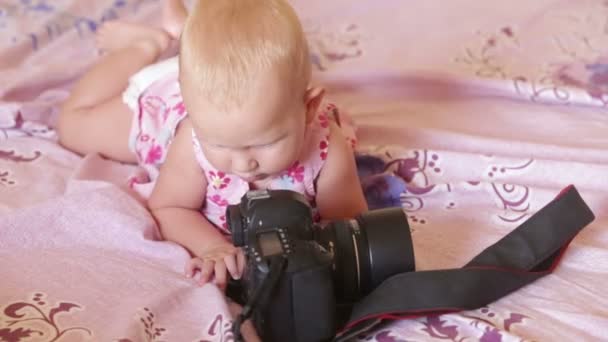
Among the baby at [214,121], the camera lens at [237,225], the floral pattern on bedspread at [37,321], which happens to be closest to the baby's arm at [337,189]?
the baby at [214,121]

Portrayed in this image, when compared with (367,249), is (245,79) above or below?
above

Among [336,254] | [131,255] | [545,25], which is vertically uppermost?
[545,25]

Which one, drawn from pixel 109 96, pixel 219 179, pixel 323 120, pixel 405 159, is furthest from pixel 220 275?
pixel 109 96

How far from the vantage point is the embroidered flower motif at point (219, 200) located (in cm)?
103

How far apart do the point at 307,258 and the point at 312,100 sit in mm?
242

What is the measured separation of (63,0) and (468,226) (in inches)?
37.2

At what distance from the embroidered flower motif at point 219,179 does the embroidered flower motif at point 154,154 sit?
17 cm

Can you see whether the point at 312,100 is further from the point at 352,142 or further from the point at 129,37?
the point at 129,37

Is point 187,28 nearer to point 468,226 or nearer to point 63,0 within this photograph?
point 468,226

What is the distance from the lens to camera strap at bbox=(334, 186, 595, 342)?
32.7 inches

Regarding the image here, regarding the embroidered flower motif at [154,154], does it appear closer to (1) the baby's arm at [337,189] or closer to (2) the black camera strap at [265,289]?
(1) the baby's arm at [337,189]

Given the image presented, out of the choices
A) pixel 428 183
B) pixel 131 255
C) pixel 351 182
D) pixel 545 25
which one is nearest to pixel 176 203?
pixel 131 255

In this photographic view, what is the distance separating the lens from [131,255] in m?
0.95

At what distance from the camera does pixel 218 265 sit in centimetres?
91
